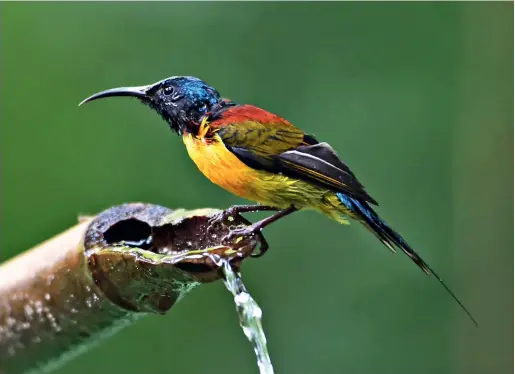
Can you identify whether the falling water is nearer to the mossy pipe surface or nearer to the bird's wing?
the mossy pipe surface

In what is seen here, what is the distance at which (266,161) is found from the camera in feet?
7.76

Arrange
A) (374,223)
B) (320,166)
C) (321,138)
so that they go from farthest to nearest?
1. (321,138)
2. (374,223)
3. (320,166)

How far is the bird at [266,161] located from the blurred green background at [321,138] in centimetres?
191

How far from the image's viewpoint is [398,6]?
4977mm

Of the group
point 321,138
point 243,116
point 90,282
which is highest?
point 243,116

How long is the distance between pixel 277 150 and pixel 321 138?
88.0 inches

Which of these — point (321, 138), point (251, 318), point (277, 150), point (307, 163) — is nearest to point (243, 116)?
point (277, 150)

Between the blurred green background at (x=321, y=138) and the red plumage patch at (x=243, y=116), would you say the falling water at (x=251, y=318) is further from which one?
the blurred green background at (x=321, y=138)

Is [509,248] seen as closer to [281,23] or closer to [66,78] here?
[281,23]

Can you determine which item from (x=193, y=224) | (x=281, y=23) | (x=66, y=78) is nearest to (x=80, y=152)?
(x=66, y=78)

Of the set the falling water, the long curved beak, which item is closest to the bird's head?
the long curved beak

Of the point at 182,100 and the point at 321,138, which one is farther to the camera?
the point at 321,138

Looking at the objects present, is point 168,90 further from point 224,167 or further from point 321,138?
point 321,138

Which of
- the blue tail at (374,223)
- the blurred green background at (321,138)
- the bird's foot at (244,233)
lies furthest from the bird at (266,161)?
the blurred green background at (321,138)
